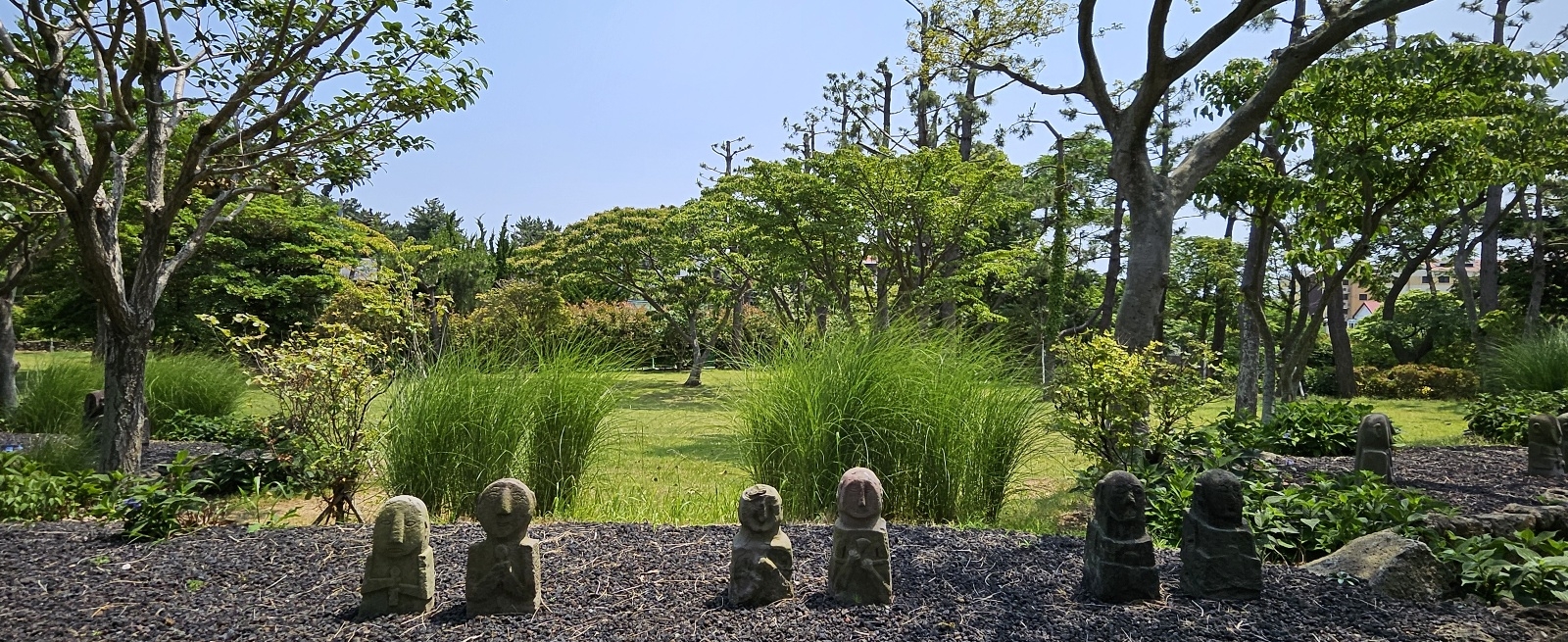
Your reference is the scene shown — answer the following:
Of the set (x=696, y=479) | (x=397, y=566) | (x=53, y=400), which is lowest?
(x=696, y=479)

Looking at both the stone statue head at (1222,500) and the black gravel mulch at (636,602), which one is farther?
the stone statue head at (1222,500)

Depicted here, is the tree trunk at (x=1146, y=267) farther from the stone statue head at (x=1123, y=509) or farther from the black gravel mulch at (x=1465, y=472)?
the stone statue head at (x=1123, y=509)

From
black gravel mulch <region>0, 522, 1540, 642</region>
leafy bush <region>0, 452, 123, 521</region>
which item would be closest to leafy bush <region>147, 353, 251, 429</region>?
leafy bush <region>0, 452, 123, 521</region>

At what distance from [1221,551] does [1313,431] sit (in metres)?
4.32

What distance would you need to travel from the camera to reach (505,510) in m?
2.45

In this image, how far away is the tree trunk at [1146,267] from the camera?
545cm

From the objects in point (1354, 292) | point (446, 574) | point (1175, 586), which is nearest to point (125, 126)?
point (446, 574)

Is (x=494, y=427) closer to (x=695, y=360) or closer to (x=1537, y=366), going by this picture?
(x=1537, y=366)

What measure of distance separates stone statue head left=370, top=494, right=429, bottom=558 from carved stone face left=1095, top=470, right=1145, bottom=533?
2.21m

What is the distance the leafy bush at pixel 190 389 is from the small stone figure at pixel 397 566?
18.6 ft

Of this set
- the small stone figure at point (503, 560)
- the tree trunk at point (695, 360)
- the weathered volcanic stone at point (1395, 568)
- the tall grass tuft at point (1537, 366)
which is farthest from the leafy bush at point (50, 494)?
the tree trunk at point (695, 360)

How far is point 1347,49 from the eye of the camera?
7.46 metres

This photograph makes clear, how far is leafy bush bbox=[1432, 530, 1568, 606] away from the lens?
265 cm

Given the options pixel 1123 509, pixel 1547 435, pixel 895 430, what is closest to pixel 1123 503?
pixel 1123 509
